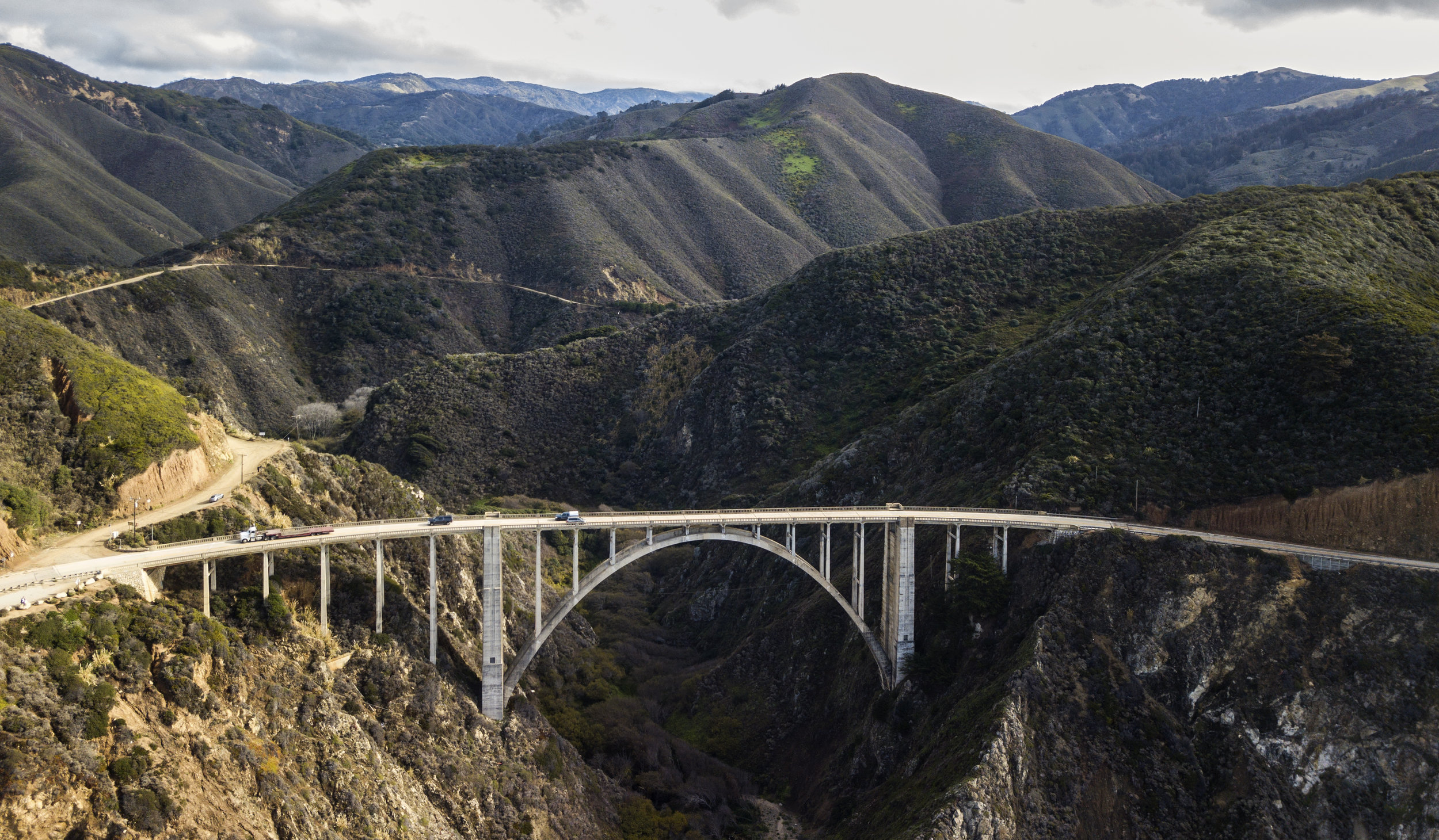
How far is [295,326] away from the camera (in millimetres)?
137625

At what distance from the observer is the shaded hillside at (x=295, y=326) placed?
11419cm

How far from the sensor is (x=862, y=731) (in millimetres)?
56312

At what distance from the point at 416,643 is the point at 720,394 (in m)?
60.3

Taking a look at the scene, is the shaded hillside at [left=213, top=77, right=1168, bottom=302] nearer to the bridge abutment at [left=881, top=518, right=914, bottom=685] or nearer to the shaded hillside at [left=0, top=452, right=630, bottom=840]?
the shaded hillside at [left=0, top=452, right=630, bottom=840]

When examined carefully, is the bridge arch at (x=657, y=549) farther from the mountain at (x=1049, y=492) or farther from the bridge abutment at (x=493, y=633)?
the mountain at (x=1049, y=492)

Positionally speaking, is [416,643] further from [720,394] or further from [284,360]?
[284,360]

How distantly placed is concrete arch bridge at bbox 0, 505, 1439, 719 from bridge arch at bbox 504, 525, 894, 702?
2.7 inches

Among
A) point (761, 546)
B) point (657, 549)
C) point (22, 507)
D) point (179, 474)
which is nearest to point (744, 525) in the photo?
point (761, 546)

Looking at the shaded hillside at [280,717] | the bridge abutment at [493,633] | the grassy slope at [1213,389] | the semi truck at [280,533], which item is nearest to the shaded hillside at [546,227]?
the grassy slope at [1213,389]

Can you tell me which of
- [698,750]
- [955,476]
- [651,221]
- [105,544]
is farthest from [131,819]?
[651,221]

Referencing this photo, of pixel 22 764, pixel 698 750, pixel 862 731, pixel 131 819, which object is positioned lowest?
pixel 698 750

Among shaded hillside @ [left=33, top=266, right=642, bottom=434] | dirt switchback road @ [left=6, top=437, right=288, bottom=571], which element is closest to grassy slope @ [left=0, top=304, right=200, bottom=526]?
dirt switchback road @ [left=6, top=437, right=288, bottom=571]

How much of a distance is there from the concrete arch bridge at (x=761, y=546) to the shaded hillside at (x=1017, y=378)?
4729 millimetres

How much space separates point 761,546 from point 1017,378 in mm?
27253
